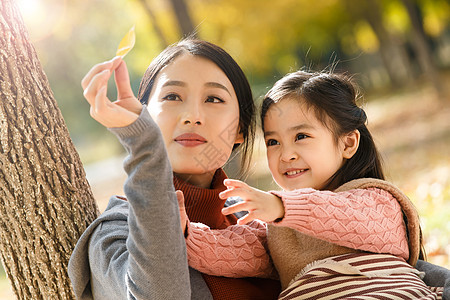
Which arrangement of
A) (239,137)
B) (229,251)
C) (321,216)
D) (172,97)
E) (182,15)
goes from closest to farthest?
(321,216) → (229,251) → (172,97) → (239,137) → (182,15)

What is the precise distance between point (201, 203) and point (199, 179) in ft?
0.61

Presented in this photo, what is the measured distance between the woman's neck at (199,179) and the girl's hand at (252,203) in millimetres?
698

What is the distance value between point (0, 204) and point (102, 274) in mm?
666

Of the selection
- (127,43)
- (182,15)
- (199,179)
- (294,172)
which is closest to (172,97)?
(199,179)

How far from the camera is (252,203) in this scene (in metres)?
1.69

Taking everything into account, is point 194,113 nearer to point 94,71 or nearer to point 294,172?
point 294,172

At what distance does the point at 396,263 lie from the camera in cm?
209

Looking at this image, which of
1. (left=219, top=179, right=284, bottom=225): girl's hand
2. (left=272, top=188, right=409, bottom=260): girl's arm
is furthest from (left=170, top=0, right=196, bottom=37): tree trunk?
(left=219, top=179, right=284, bottom=225): girl's hand

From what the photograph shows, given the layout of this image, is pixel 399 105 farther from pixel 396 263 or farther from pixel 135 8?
pixel 396 263

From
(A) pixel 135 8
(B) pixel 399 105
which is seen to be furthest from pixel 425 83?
(A) pixel 135 8

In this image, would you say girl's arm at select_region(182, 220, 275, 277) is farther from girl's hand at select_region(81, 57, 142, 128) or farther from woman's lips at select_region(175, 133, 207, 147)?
girl's hand at select_region(81, 57, 142, 128)

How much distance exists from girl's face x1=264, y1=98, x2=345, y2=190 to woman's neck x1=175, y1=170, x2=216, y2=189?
1.06 ft

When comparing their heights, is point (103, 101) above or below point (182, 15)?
below

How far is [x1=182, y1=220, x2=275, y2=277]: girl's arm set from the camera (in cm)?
199
